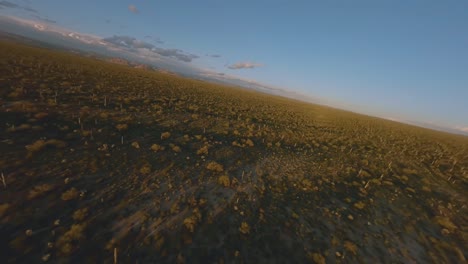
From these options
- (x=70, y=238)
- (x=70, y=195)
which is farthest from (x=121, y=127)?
(x=70, y=238)

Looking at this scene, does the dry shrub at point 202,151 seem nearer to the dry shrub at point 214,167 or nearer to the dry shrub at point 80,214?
the dry shrub at point 214,167

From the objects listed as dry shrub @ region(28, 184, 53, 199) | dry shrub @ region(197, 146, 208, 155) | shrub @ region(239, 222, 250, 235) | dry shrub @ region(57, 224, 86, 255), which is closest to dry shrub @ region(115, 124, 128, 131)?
dry shrub @ region(197, 146, 208, 155)

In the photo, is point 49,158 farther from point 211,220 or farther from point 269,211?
point 269,211

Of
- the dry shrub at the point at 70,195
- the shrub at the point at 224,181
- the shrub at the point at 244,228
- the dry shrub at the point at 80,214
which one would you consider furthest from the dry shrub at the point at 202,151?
the dry shrub at the point at 80,214

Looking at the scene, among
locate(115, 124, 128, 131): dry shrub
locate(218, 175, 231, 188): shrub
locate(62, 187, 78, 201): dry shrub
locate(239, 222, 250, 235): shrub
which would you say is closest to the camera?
locate(62, 187, 78, 201): dry shrub

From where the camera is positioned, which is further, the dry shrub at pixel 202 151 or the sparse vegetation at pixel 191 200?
the dry shrub at pixel 202 151

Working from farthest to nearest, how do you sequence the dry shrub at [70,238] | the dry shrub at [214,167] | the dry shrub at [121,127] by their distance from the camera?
the dry shrub at [121,127]
the dry shrub at [214,167]
the dry shrub at [70,238]

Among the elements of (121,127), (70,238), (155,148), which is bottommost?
(70,238)

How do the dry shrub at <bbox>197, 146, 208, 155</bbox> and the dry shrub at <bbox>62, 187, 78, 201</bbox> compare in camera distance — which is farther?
the dry shrub at <bbox>197, 146, 208, 155</bbox>

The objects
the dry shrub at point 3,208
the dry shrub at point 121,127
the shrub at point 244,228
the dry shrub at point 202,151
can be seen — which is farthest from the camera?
the dry shrub at point 121,127

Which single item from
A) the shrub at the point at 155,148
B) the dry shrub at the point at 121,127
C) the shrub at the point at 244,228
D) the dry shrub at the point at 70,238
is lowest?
the dry shrub at the point at 70,238

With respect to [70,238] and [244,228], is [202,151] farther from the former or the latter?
[70,238]

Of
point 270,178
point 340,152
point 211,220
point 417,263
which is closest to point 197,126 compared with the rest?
point 270,178

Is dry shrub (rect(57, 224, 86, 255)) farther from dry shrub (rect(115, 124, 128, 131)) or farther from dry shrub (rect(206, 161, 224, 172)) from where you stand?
dry shrub (rect(115, 124, 128, 131))
